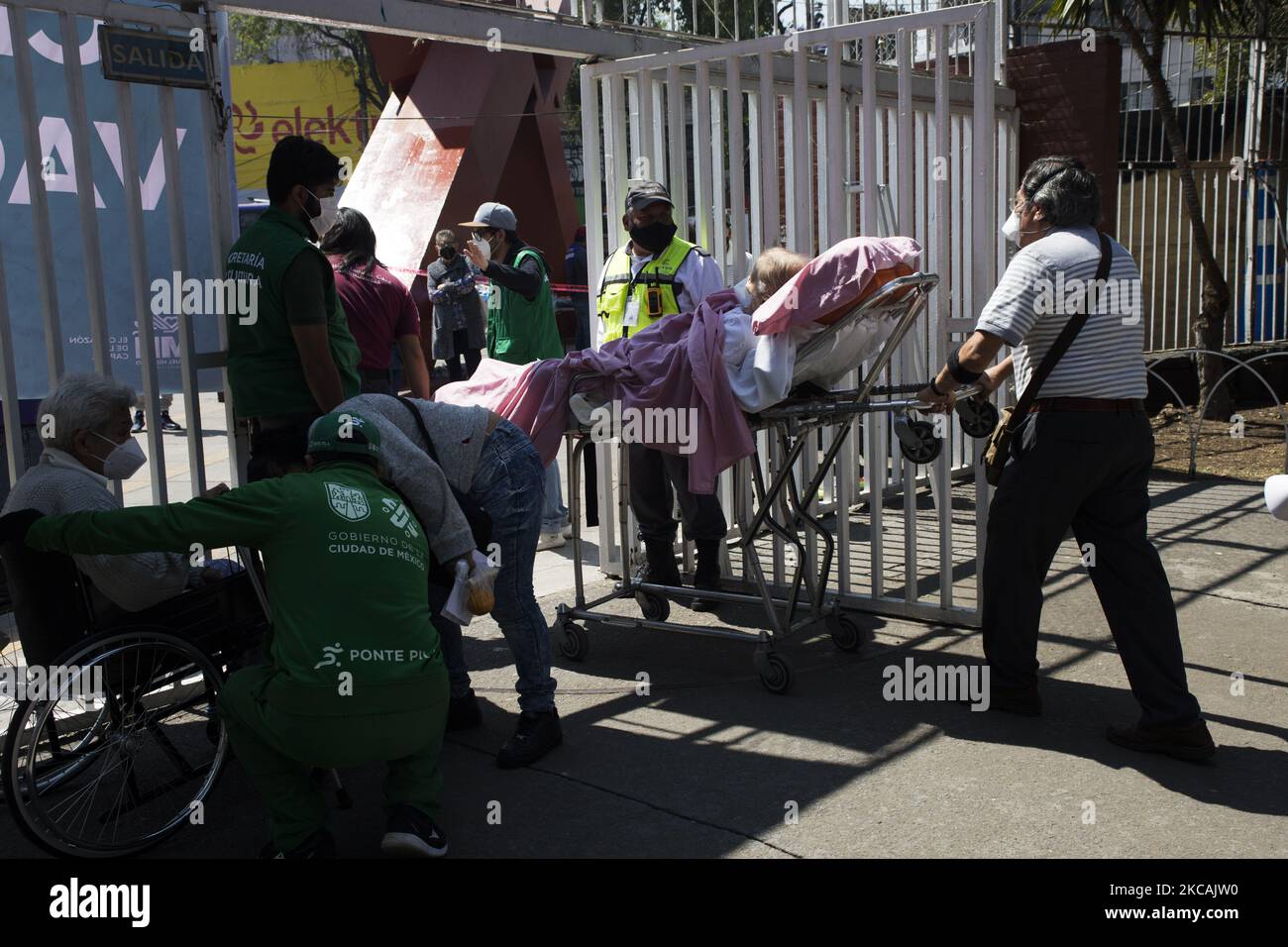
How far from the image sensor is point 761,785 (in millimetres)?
4266

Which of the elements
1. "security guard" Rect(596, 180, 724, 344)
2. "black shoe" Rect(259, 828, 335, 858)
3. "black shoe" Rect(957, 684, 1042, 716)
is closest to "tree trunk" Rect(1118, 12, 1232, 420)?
"security guard" Rect(596, 180, 724, 344)

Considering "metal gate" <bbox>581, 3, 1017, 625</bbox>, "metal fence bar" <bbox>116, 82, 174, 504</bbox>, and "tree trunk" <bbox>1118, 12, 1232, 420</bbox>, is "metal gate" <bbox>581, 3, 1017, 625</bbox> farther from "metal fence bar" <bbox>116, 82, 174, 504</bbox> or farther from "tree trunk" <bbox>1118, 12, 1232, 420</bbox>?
"tree trunk" <bbox>1118, 12, 1232, 420</bbox>

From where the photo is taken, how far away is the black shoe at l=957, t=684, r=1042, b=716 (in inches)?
188

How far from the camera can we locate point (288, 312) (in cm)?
463

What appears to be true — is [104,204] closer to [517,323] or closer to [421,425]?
[517,323]

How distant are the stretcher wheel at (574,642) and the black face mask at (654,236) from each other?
1837 millimetres

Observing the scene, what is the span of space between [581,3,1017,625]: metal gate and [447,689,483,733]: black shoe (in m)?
1.57

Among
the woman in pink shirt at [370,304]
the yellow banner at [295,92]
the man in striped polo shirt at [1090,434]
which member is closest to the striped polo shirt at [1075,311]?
the man in striped polo shirt at [1090,434]

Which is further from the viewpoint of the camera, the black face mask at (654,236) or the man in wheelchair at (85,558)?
the black face mask at (654,236)

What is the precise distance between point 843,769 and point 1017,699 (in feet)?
2.74

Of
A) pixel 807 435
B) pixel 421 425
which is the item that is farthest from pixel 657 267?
pixel 421 425

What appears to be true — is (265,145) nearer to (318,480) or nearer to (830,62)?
(830,62)

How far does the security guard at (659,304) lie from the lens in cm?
605

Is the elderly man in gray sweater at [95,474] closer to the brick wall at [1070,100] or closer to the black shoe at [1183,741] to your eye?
the black shoe at [1183,741]
